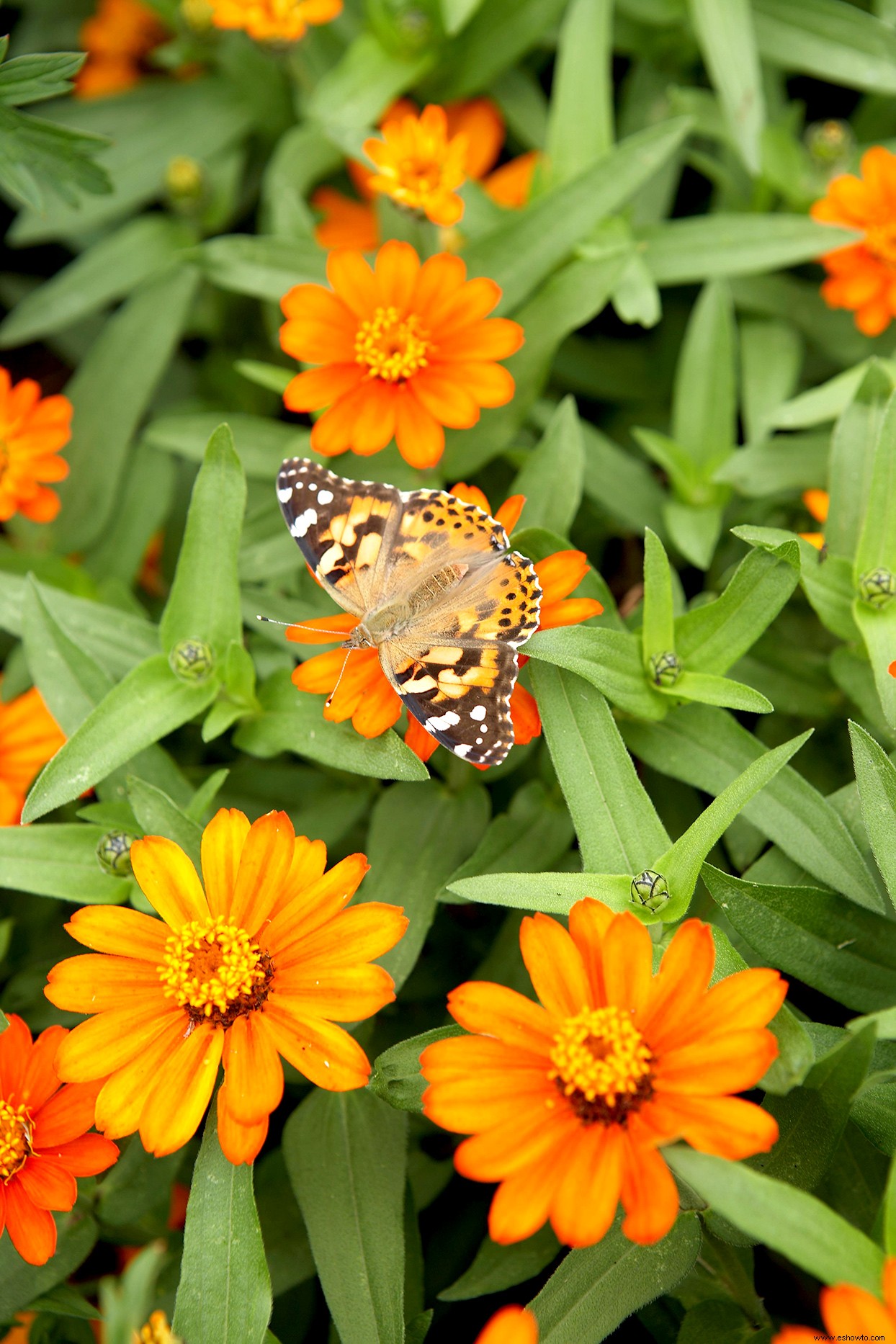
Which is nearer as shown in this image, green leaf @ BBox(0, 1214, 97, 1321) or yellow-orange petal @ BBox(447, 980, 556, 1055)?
yellow-orange petal @ BBox(447, 980, 556, 1055)

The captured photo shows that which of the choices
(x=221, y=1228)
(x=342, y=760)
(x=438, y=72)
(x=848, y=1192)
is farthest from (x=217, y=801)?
(x=438, y=72)

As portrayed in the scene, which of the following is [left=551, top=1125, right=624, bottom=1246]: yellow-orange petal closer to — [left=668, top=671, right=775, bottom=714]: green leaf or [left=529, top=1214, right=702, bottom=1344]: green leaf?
[left=529, top=1214, right=702, bottom=1344]: green leaf

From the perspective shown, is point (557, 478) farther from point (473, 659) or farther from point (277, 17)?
point (277, 17)

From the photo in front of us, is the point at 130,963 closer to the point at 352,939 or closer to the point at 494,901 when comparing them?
the point at 352,939

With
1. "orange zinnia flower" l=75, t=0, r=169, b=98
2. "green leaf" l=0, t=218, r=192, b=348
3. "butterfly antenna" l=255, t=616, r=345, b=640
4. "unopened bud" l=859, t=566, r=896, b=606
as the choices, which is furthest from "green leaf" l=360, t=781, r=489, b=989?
"orange zinnia flower" l=75, t=0, r=169, b=98

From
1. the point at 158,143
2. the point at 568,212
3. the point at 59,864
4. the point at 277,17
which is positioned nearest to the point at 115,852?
the point at 59,864

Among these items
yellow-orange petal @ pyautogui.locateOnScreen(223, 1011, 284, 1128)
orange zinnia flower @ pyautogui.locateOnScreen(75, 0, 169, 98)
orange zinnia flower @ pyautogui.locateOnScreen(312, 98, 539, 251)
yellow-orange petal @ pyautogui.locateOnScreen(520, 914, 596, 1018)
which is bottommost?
yellow-orange petal @ pyautogui.locateOnScreen(223, 1011, 284, 1128)
